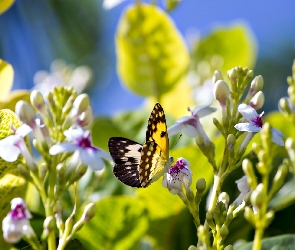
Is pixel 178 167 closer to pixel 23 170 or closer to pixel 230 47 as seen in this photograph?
pixel 23 170

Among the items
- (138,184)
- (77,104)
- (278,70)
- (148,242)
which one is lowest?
(278,70)

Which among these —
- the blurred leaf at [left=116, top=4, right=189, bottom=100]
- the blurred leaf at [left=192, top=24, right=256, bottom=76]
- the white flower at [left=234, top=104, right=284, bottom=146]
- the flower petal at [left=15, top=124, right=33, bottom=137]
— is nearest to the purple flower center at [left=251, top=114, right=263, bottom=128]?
the white flower at [left=234, top=104, right=284, bottom=146]

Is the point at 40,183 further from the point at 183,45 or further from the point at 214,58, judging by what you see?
the point at 214,58

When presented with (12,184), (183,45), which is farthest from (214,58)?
(12,184)

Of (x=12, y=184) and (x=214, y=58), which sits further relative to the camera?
(x=214, y=58)

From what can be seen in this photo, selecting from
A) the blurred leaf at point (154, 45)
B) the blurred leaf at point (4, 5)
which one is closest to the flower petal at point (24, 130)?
the blurred leaf at point (4, 5)

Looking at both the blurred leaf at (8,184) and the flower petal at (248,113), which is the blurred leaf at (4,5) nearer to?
the blurred leaf at (8,184)

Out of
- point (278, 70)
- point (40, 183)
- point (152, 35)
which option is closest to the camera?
point (40, 183)
